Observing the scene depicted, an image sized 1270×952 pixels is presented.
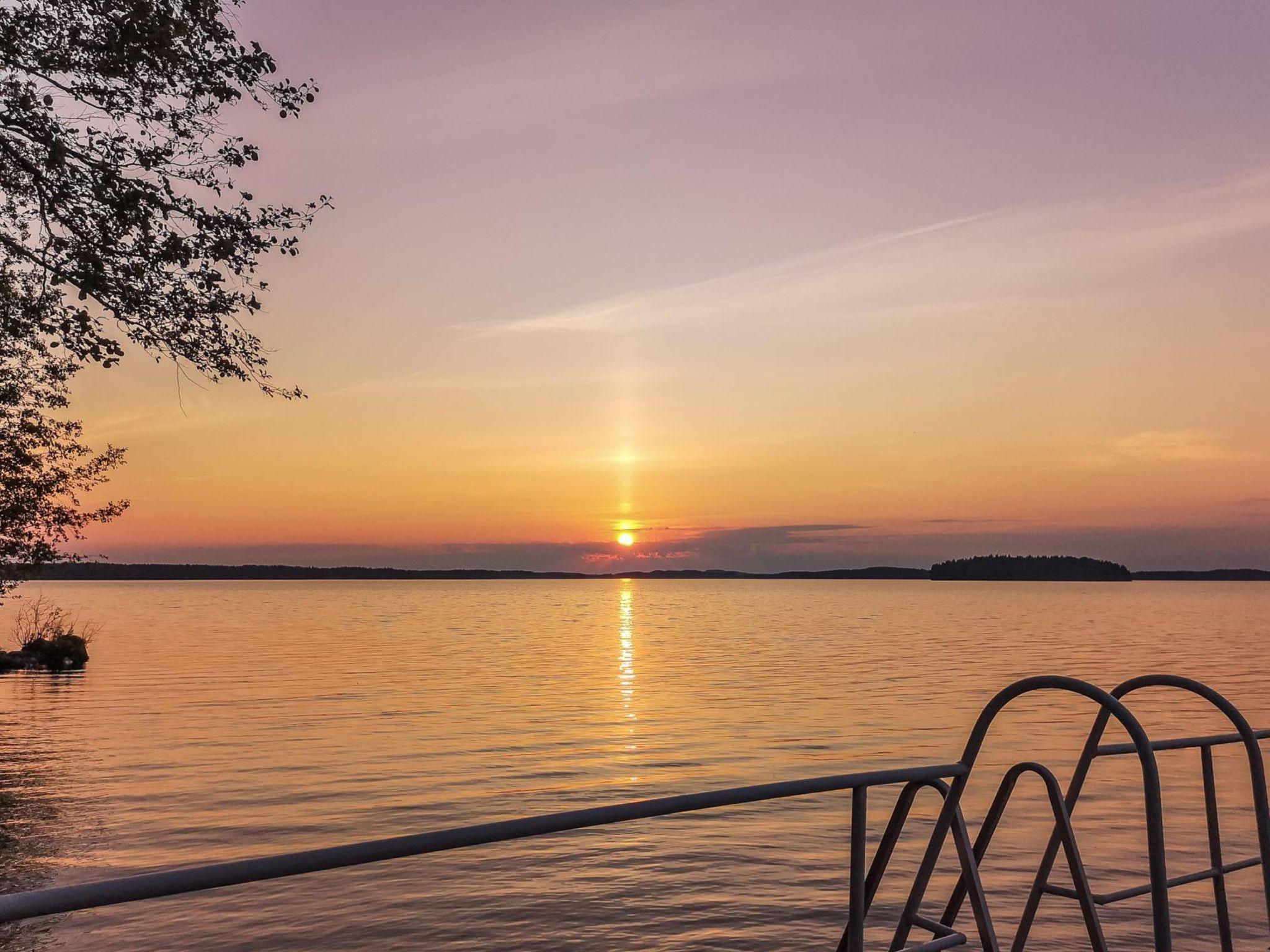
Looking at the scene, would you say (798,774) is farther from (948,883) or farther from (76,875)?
(76,875)

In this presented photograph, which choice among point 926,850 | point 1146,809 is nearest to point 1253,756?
point 1146,809

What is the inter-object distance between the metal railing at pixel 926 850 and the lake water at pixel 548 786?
5.81 m

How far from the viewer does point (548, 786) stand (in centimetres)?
1870

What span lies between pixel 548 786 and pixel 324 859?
16952mm

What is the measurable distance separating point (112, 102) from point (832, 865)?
38.9ft

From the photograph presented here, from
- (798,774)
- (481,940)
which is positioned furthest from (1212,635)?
(481,940)

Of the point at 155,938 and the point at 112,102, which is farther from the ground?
the point at 112,102

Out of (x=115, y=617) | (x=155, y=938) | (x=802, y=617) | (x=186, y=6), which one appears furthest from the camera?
(x=802, y=617)

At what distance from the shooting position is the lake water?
11250 millimetres

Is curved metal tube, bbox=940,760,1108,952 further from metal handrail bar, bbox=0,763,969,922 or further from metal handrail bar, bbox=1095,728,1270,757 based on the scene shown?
metal handrail bar, bbox=0,763,969,922

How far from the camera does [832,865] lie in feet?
44.1

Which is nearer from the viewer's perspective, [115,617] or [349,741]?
[349,741]

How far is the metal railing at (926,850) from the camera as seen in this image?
88.8 inches

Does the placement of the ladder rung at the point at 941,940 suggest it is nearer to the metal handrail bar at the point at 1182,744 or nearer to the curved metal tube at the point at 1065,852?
the curved metal tube at the point at 1065,852
